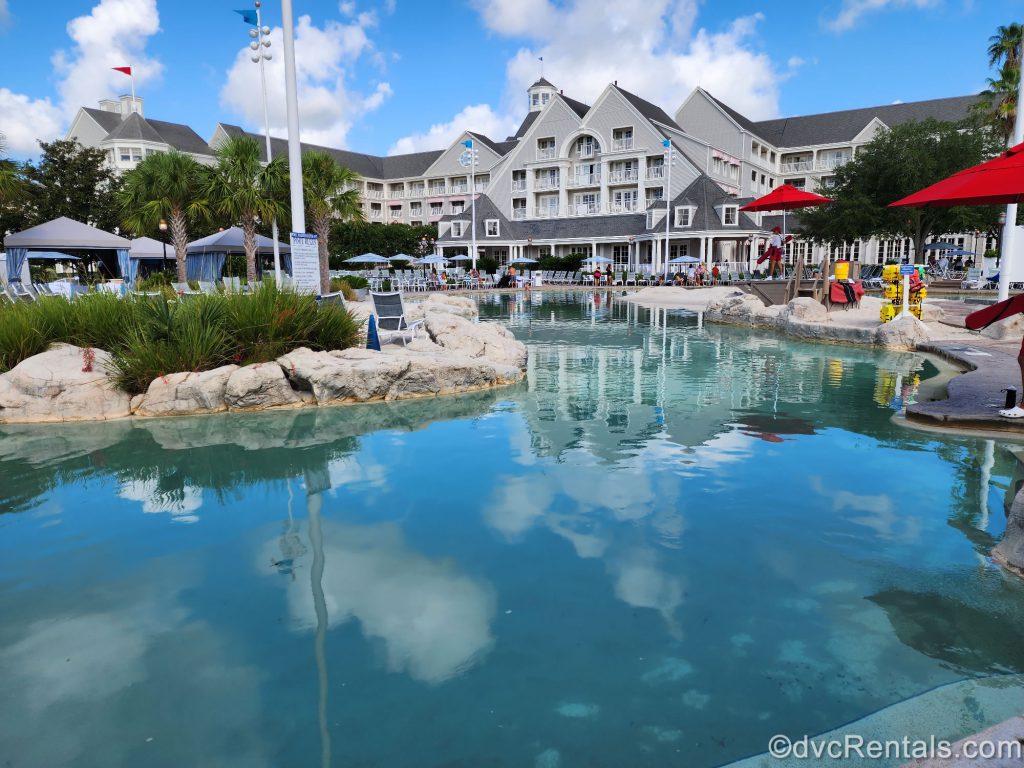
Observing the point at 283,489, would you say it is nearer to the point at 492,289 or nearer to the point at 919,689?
the point at 919,689

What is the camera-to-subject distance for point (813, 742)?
2.87 m

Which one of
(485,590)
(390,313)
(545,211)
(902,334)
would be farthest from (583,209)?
(485,590)

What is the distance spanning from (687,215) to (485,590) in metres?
43.7

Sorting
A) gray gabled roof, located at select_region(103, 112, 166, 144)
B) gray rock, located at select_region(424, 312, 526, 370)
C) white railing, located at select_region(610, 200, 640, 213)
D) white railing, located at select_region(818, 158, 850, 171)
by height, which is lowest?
gray rock, located at select_region(424, 312, 526, 370)

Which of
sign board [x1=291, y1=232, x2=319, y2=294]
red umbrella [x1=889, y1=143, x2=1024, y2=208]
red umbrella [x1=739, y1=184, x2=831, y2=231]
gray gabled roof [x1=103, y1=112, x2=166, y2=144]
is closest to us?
red umbrella [x1=889, y1=143, x2=1024, y2=208]

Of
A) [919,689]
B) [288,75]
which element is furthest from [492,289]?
[919,689]

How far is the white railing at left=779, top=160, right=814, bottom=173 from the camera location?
195ft

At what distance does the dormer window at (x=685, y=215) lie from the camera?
4447 centimetres

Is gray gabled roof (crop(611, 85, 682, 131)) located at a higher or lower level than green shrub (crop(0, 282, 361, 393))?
higher

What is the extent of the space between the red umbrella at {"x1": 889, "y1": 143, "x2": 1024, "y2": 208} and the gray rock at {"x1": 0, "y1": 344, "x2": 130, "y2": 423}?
29.6 feet

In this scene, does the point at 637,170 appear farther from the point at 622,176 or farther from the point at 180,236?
the point at 180,236

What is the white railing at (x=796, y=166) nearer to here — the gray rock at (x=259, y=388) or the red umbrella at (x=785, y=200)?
the red umbrella at (x=785, y=200)

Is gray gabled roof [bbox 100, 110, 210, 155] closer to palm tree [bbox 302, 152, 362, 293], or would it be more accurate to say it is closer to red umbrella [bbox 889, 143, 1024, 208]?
palm tree [bbox 302, 152, 362, 293]

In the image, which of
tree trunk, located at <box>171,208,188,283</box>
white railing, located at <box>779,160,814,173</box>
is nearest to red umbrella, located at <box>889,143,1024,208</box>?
tree trunk, located at <box>171,208,188,283</box>
